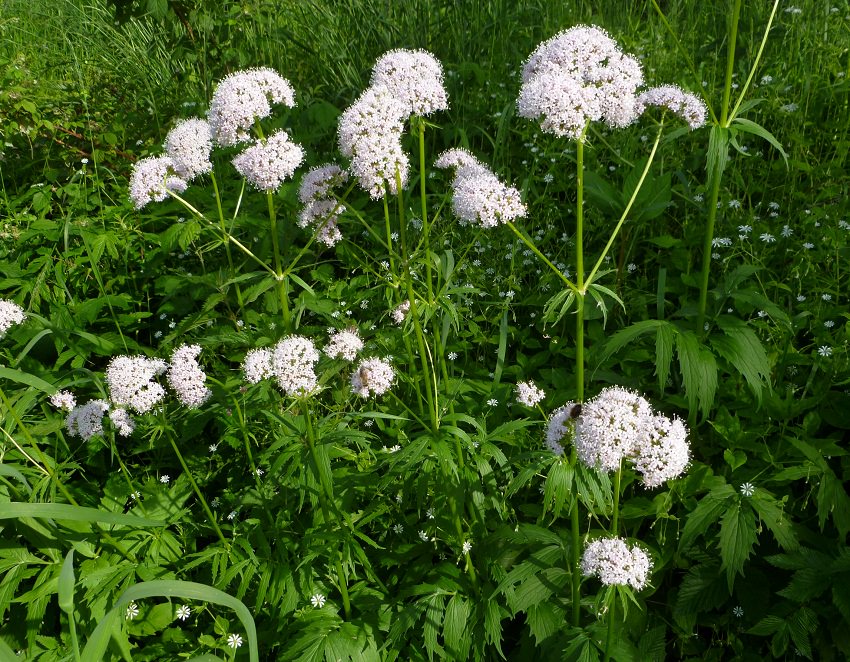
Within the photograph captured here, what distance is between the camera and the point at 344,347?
2924 millimetres

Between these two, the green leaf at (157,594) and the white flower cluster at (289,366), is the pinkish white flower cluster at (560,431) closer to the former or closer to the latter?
the white flower cluster at (289,366)

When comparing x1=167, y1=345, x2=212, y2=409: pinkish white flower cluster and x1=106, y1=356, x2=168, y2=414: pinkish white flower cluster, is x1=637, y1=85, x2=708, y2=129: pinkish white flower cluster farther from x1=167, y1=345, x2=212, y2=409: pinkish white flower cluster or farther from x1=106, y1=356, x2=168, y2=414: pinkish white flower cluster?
x1=106, y1=356, x2=168, y2=414: pinkish white flower cluster

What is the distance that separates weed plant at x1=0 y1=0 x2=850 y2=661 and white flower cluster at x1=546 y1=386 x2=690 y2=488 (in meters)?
0.01

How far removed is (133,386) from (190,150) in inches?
44.5

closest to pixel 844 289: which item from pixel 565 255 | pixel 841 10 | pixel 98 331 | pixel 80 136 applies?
pixel 565 255

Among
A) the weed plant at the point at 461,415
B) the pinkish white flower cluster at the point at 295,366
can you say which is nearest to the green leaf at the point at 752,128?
the weed plant at the point at 461,415

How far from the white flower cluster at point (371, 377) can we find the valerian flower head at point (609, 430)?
0.92 m

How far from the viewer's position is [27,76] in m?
6.52

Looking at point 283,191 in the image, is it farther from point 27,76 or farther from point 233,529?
point 27,76

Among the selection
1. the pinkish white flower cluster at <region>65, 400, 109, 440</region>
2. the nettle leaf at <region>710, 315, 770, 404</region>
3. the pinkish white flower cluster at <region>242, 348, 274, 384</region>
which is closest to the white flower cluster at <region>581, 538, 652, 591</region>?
the nettle leaf at <region>710, 315, 770, 404</region>

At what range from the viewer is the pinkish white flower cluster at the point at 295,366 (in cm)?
261

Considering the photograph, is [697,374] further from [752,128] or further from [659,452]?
[752,128]

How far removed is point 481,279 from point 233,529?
2134mm

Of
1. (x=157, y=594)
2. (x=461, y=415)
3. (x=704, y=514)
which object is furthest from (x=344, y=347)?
(x=704, y=514)
